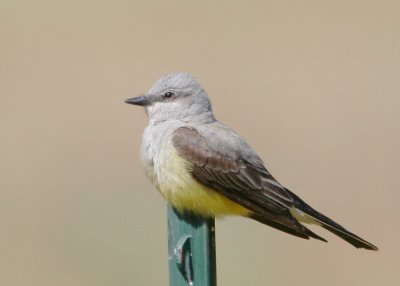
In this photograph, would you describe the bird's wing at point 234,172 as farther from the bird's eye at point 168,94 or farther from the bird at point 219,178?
the bird's eye at point 168,94

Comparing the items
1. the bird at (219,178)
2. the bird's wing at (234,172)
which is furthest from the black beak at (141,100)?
the bird's wing at (234,172)

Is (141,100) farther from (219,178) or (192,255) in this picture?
(192,255)

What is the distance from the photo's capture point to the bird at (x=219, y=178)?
590 centimetres

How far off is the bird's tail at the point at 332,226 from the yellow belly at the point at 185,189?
30 centimetres

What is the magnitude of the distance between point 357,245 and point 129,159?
3.76m

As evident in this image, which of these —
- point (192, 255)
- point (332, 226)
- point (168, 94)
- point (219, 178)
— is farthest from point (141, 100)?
point (192, 255)

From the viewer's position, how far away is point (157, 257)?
26.9ft

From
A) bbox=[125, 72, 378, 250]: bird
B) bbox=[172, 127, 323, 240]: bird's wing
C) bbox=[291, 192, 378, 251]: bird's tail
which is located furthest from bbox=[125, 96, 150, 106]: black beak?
bbox=[291, 192, 378, 251]: bird's tail

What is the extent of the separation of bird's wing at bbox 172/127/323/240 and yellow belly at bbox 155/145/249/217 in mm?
33

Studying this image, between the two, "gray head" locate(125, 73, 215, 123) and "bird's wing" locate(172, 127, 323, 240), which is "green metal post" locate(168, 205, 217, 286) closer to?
"bird's wing" locate(172, 127, 323, 240)

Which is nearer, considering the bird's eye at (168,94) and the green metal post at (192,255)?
the green metal post at (192,255)

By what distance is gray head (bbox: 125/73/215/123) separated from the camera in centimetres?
648

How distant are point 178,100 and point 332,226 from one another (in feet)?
3.59

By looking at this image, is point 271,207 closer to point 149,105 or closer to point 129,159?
point 149,105
